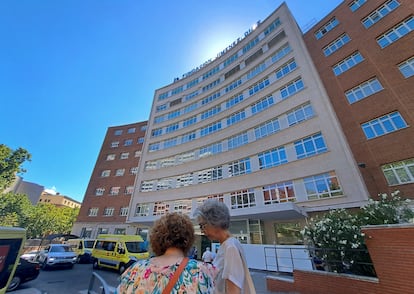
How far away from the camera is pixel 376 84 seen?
45.4 feet

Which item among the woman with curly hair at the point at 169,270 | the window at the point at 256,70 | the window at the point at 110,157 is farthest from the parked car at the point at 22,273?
the window at the point at 110,157

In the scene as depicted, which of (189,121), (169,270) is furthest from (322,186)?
(189,121)

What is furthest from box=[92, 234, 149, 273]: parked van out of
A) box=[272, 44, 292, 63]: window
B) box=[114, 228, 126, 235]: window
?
box=[272, 44, 292, 63]: window

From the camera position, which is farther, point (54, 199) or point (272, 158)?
point (54, 199)

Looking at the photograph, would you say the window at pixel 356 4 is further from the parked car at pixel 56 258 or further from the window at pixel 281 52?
the parked car at pixel 56 258

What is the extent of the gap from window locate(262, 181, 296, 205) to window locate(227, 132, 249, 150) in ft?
17.9

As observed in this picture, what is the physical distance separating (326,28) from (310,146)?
13.0 metres

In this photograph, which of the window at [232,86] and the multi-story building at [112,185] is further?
the multi-story building at [112,185]

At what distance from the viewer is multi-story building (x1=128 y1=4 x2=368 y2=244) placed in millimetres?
13742

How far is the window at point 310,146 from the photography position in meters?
14.3

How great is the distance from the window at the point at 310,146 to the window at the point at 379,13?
10.5 m

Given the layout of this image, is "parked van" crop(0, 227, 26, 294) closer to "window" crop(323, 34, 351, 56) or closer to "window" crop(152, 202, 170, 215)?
"window" crop(152, 202, 170, 215)

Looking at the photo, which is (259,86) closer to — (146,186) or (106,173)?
(146,186)

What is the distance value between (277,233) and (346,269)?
31.2 ft
